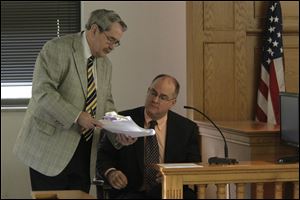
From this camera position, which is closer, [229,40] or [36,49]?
[229,40]

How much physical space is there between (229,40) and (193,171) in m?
2.14

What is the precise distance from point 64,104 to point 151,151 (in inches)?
22.0

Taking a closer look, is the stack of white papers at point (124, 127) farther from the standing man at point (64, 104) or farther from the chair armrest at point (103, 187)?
the chair armrest at point (103, 187)

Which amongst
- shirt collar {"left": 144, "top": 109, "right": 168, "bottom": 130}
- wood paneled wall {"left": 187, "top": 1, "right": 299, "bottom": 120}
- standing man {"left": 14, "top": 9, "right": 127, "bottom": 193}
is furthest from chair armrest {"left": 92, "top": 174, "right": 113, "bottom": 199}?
wood paneled wall {"left": 187, "top": 1, "right": 299, "bottom": 120}

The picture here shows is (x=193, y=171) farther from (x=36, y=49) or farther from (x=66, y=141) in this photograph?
(x=36, y=49)

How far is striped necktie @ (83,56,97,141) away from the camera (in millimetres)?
3359

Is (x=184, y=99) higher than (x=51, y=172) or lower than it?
higher

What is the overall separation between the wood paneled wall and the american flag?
87 mm

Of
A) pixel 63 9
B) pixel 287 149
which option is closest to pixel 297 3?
pixel 287 149

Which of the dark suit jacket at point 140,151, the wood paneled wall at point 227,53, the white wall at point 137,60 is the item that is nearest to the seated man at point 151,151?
the dark suit jacket at point 140,151

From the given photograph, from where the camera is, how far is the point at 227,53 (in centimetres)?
457

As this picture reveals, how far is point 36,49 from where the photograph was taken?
16.2 ft

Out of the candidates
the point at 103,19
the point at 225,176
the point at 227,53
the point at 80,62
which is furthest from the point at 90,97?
the point at 227,53

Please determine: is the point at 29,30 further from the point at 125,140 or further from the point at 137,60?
the point at 125,140
